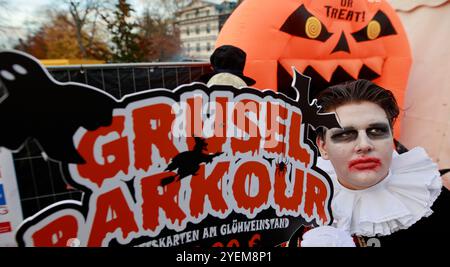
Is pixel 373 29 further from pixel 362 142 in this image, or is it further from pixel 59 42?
pixel 59 42

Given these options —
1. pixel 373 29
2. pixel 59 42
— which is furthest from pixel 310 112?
pixel 59 42

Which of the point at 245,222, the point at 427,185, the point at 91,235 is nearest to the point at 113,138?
the point at 91,235

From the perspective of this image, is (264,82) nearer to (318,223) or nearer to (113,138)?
(318,223)

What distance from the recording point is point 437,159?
3.24 meters

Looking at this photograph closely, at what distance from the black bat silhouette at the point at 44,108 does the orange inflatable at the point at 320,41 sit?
1.65m

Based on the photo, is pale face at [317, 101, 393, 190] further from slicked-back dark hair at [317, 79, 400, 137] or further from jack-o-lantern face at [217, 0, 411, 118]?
jack-o-lantern face at [217, 0, 411, 118]

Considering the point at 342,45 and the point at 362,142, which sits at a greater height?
the point at 342,45

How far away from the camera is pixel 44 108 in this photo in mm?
967

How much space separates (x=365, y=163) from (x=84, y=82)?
2.43m

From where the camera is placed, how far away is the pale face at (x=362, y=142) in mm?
1343

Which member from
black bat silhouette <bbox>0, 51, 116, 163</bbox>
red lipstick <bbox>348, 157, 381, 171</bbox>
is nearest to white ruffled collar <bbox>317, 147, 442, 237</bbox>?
red lipstick <bbox>348, 157, 381, 171</bbox>

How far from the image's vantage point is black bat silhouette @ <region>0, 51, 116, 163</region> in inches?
35.7

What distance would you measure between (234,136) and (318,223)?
23.7 inches

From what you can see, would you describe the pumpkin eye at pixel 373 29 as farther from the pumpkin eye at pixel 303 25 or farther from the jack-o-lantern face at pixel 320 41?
the pumpkin eye at pixel 303 25
